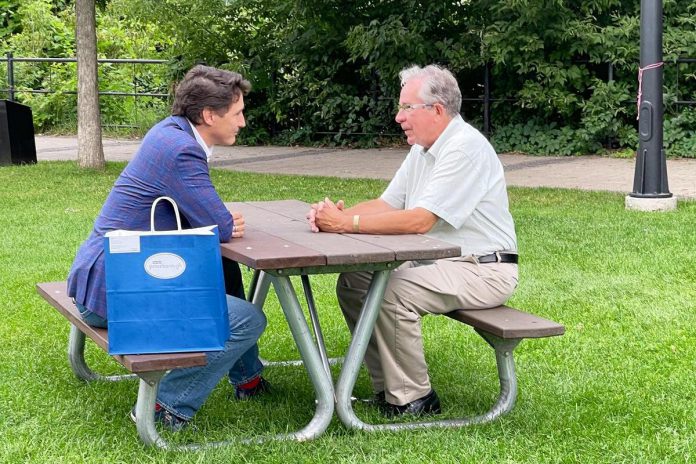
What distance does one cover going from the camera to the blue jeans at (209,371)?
13.1 ft

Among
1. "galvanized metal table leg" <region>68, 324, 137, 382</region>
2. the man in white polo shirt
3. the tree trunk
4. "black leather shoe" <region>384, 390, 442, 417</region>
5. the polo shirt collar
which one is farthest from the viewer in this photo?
the tree trunk

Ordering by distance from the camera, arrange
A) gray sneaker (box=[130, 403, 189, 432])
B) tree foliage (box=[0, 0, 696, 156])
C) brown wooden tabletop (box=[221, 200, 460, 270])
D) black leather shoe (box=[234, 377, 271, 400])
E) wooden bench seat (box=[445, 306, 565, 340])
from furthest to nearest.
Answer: tree foliage (box=[0, 0, 696, 156]), black leather shoe (box=[234, 377, 271, 400]), gray sneaker (box=[130, 403, 189, 432]), wooden bench seat (box=[445, 306, 565, 340]), brown wooden tabletop (box=[221, 200, 460, 270])

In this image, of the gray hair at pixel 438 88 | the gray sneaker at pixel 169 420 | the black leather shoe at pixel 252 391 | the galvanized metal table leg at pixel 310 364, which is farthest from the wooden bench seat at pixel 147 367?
the gray hair at pixel 438 88

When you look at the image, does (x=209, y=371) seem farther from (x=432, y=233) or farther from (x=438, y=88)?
(x=438, y=88)

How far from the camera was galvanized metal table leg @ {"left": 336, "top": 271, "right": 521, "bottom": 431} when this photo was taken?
3986 millimetres

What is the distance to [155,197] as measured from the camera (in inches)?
159

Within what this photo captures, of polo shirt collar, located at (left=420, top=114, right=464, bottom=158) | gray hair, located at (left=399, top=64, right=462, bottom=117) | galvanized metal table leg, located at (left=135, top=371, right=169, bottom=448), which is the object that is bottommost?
galvanized metal table leg, located at (left=135, top=371, right=169, bottom=448)

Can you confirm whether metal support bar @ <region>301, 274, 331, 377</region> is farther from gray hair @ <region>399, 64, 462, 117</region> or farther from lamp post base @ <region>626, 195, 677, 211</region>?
lamp post base @ <region>626, 195, 677, 211</region>

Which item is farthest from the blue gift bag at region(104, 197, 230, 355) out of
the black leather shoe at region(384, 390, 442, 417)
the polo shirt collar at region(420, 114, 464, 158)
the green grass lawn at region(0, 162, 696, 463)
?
the polo shirt collar at region(420, 114, 464, 158)

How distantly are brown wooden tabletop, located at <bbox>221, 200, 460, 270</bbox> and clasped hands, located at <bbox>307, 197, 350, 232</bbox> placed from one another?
39 millimetres

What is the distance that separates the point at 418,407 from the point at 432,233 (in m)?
0.69

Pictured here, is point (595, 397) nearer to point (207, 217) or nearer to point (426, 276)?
point (426, 276)

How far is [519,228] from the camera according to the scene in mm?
8406

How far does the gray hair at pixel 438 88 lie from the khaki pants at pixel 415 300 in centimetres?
62
